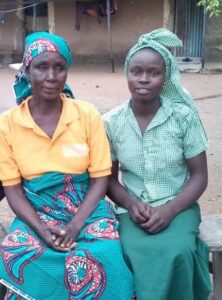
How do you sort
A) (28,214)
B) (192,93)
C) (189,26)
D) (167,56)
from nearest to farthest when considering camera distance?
(28,214) < (167,56) < (192,93) < (189,26)

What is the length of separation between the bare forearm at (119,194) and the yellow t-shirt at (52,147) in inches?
4.9

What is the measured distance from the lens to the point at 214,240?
2.56m

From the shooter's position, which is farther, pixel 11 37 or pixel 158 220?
pixel 11 37

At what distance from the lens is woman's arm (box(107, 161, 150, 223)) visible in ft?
7.97

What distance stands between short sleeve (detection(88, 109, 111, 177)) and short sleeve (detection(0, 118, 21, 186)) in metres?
0.33

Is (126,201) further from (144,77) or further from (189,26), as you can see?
(189,26)

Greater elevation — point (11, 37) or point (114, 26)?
point (114, 26)

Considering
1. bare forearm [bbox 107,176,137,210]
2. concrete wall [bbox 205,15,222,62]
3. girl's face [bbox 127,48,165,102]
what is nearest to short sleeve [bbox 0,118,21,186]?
bare forearm [bbox 107,176,137,210]

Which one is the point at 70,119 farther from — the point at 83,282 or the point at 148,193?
the point at 83,282

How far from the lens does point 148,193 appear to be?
8.43 ft

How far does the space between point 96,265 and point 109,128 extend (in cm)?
69

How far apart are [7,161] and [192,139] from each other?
82 centimetres

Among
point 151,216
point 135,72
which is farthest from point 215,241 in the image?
point 135,72

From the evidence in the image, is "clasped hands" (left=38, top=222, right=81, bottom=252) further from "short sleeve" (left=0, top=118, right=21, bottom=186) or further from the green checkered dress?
the green checkered dress
